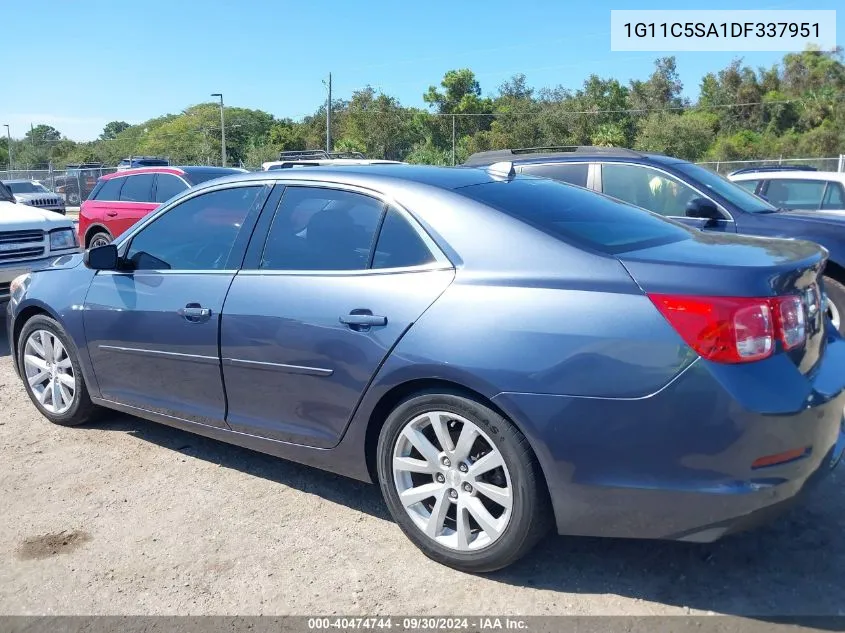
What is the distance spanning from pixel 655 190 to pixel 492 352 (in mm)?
4712

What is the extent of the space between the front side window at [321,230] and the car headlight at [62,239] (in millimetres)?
5724

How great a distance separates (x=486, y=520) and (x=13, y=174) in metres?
41.8

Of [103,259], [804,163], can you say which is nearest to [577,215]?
[103,259]

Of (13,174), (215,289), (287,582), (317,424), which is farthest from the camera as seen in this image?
(13,174)

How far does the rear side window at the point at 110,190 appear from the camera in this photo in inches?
486

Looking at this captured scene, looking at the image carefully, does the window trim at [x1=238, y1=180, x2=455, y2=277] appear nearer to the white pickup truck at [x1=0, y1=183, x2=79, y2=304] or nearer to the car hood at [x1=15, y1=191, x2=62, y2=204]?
the white pickup truck at [x1=0, y1=183, x2=79, y2=304]

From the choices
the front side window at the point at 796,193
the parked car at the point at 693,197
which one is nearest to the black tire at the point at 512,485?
the parked car at the point at 693,197

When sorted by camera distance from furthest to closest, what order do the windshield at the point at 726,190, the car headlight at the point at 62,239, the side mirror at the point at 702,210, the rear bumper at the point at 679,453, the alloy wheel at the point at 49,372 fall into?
the car headlight at the point at 62,239 < the windshield at the point at 726,190 < the side mirror at the point at 702,210 < the alloy wheel at the point at 49,372 < the rear bumper at the point at 679,453

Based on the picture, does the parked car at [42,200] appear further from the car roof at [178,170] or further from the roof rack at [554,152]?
the roof rack at [554,152]

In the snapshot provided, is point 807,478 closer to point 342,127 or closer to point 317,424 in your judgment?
point 317,424

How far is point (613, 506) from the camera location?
108 inches

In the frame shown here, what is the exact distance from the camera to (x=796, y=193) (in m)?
9.86

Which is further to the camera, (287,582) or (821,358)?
(287,582)

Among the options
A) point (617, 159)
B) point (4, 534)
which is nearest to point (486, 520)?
point (4, 534)
